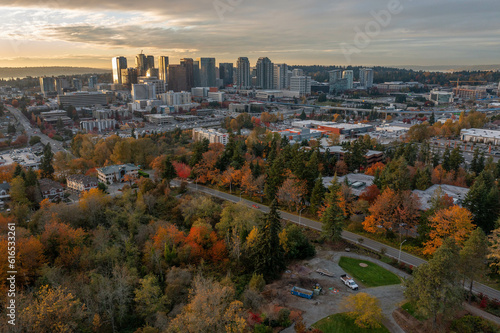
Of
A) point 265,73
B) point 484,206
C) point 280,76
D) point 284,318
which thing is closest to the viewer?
point 284,318

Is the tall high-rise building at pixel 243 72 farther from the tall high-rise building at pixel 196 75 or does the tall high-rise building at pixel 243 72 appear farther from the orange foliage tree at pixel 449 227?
the orange foliage tree at pixel 449 227

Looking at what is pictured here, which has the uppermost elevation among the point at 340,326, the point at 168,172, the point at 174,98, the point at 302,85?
the point at 302,85

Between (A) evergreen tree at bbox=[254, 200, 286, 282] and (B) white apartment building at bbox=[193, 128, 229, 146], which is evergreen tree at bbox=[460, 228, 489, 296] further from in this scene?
(B) white apartment building at bbox=[193, 128, 229, 146]

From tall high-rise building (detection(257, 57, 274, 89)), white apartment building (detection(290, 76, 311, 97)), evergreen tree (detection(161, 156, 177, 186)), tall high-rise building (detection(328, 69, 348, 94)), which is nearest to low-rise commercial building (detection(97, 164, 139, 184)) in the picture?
evergreen tree (detection(161, 156, 177, 186))

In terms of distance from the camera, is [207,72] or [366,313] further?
[207,72]

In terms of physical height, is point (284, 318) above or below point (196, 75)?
below

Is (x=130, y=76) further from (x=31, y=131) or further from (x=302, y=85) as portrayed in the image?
(x=31, y=131)

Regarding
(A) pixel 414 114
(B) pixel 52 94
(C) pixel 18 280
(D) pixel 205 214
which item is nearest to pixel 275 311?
(D) pixel 205 214

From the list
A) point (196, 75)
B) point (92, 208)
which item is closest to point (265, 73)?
point (196, 75)
